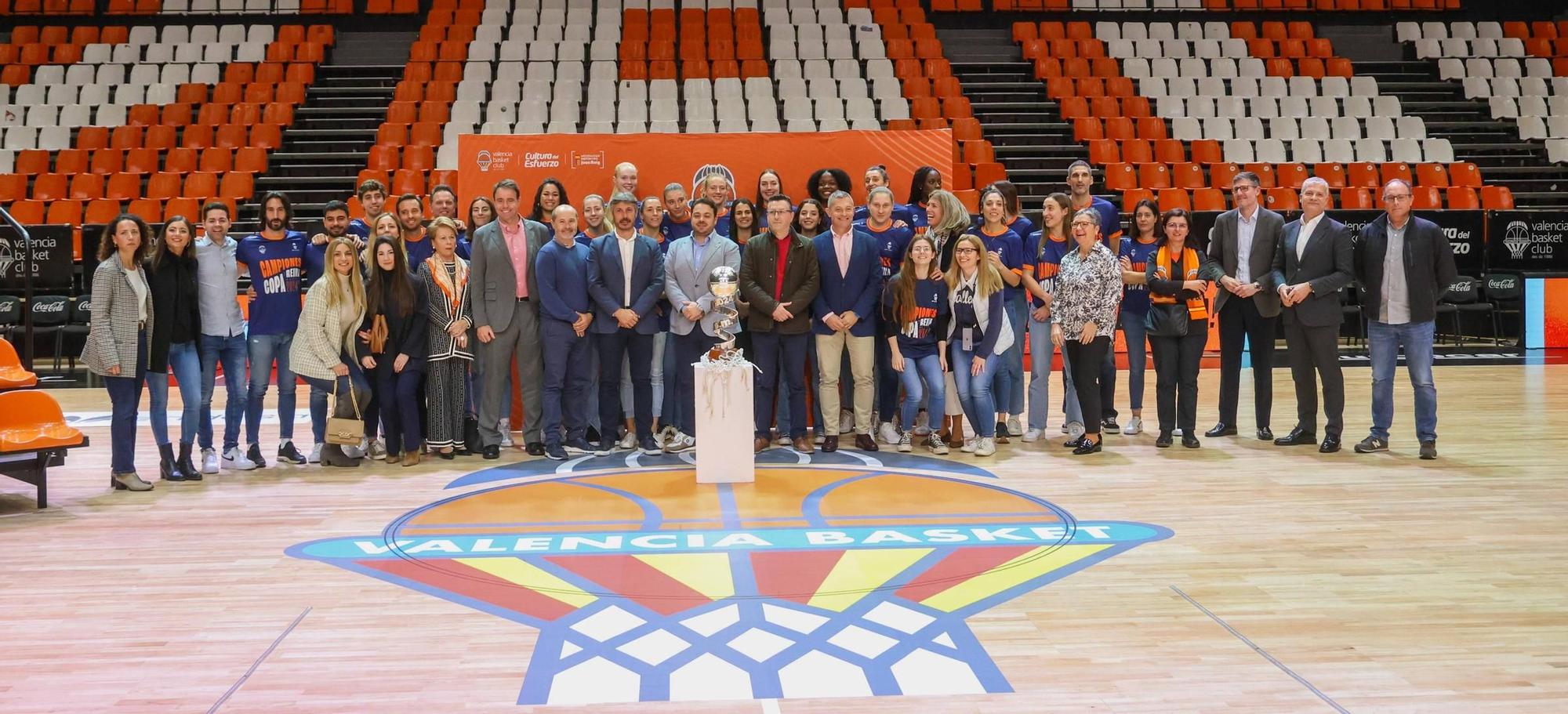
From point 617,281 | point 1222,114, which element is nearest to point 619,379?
point 617,281

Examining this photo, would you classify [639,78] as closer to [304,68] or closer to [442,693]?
[304,68]

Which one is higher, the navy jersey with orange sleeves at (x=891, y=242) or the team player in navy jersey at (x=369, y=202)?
the team player in navy jersey at (x=369, y=202)

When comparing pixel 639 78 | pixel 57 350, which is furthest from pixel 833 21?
pixel 57 350

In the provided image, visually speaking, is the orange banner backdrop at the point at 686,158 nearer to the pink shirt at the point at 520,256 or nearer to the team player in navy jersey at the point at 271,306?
the pink shirt at the point at 520,256

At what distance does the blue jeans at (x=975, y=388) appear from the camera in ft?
21.3

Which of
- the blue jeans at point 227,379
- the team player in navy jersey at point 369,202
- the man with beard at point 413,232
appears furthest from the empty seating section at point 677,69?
the blue jeans at point 227,379

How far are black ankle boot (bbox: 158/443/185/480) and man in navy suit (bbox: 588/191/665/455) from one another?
2.22 metres

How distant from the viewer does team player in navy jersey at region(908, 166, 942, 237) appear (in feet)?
23.2

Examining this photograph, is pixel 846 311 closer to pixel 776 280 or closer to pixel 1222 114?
pixel 776 280

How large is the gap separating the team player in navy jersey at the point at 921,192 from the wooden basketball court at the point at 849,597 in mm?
1718

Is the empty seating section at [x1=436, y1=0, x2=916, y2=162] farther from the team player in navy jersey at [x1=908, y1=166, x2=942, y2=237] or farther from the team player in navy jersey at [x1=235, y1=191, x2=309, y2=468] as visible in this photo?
the team player in navy jersey at [x1=235, y1=191, x2=309, y2=468]

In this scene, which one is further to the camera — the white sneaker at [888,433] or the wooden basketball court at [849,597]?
the white sneaker at [888,433]

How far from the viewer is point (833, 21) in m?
16.8

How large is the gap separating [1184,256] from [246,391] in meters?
5.48
